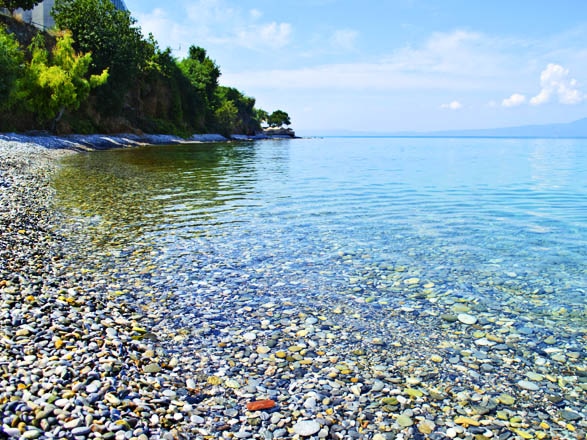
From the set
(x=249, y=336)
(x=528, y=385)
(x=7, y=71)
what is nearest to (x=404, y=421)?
(x=528, y=385)

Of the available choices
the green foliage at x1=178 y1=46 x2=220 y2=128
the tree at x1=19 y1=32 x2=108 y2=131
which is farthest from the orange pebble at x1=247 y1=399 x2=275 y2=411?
the green foliage at x1=178 y1=46 x2=220 y2=128

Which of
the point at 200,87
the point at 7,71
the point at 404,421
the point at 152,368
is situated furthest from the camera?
the point at 200,87

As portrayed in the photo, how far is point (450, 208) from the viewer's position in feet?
66.0

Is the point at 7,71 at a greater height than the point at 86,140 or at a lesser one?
greater

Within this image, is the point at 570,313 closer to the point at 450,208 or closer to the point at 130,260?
the point at 130,260

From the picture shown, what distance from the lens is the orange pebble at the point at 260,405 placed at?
211 inches

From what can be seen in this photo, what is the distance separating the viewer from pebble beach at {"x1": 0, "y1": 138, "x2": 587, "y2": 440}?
16.4 ft

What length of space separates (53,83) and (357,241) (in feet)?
174

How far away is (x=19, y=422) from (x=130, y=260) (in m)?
6.84

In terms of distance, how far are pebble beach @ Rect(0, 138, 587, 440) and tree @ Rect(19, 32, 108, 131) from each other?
5228cm

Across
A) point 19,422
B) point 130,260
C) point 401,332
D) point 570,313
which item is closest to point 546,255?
point 570,313

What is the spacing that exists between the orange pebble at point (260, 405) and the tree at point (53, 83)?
183 feet

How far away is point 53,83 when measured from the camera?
5359 cm

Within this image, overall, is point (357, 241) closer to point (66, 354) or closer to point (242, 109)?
point (66, 354)
